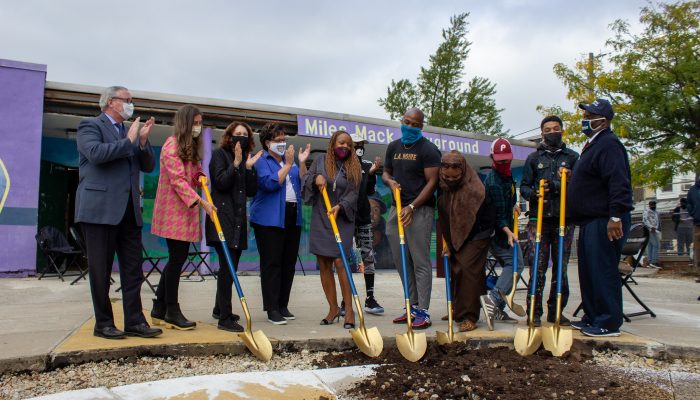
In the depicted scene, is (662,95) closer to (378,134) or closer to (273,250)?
(378,134)

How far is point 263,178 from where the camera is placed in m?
4.78

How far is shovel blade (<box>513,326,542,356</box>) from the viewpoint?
12.3 feet

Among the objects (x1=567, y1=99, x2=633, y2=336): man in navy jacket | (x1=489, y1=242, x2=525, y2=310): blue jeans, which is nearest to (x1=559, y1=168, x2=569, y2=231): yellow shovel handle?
(x1=567, y1=99, x2=633, y2=336): man in navy jacket

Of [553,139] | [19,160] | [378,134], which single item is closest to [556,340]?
[553,139]

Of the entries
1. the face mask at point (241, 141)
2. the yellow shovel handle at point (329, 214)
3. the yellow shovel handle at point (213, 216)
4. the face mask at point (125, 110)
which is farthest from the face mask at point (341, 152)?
the face mask at point (125, 110)

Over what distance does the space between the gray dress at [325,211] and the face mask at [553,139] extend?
5.94ft

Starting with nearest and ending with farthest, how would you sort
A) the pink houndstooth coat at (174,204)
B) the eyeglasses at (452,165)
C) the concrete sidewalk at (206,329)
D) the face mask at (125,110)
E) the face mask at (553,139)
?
the concrete sidewalk at (206,329) < the face mask at (125,110) < the pink houndstooth coat at (174,204) < the eyeglasses at (452,165) < the face mask at (553,139)

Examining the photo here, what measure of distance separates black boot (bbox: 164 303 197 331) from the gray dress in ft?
3.88

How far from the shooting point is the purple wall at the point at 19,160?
934cm

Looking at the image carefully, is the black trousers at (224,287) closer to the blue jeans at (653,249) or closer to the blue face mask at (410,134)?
the blue face mask at (410,134)

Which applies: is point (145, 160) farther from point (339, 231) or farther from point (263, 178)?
point (339, 231)

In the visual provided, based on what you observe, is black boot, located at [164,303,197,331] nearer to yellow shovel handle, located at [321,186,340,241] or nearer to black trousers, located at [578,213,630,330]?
yellow shovel handle, located at [321,186,340,241]

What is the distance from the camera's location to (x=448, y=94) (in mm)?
27453

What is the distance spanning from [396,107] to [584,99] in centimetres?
1185
